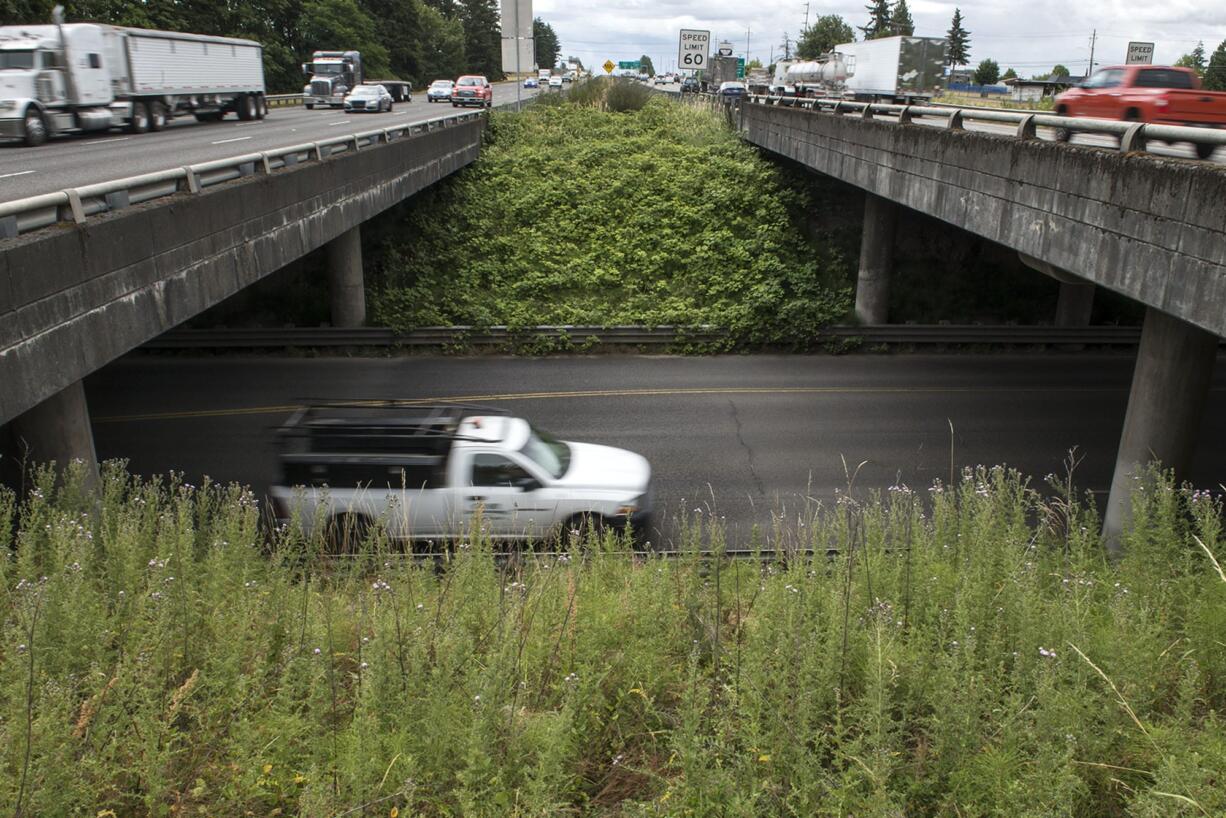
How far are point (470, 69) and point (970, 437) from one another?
10306cm

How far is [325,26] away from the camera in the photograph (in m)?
69.7

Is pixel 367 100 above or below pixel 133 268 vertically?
above

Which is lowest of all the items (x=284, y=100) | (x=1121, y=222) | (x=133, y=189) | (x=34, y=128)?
(x=1121, y=222)

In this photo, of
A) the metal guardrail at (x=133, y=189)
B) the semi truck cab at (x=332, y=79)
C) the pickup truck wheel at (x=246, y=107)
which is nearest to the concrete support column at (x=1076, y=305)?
the metal guardrail at (x=133, y=189)

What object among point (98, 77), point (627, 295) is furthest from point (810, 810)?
point (98, 77)

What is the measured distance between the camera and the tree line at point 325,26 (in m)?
47.7

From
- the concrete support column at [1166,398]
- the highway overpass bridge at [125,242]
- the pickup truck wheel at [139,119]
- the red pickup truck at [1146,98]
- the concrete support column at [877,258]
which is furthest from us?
the pickup truck wheel at [139,119]

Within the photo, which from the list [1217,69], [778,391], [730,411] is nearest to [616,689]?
[730,411]

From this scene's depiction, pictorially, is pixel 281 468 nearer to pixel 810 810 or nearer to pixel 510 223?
pixel 810 810

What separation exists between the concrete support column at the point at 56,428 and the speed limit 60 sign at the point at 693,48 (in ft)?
136

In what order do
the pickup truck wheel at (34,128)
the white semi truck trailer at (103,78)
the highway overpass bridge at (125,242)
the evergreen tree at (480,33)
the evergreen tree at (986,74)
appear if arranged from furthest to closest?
1. the evergreen tree at (480,33)
2. the evergreen tree at (986,74)
3. the white semi truck trailer at (103,78)
4. the pickup truck wheel at (34,128)
5. the highway overpass bridge at (125,242)

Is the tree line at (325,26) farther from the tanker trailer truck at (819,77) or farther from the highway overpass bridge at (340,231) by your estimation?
the tanker trailer truck at (819,77)

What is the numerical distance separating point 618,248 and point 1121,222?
18.0 m

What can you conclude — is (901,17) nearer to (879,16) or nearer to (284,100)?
(879,16)
